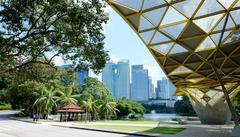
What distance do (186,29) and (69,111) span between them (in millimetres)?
33695

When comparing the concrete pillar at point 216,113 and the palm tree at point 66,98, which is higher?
the palm tree at point 66,98

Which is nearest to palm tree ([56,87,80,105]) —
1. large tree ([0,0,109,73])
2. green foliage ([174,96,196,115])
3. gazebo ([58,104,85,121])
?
gazebo ([58,104,85,121])

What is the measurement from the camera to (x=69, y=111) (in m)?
51.7

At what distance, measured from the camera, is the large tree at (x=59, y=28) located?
14.6 metres

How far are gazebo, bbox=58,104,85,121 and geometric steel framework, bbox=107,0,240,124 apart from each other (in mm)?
25268

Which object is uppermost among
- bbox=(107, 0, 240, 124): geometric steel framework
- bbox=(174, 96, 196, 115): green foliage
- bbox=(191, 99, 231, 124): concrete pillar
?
bbox=(107, 0, 240, 124): geometric steel framework

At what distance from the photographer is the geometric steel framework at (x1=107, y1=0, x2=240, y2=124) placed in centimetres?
2117

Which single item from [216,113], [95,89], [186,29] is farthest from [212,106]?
[95,89]

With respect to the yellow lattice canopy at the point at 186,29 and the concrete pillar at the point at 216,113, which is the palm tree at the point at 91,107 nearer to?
the concrete pillar at the point at 216,113

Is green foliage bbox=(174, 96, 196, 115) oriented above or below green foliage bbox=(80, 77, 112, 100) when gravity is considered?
below

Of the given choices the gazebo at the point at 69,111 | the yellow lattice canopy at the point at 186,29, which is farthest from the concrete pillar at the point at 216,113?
the gazebo at the point at 69,111

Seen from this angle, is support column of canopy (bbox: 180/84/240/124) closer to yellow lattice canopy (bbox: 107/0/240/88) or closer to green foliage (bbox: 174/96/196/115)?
yellow lattice canopy (bbox: 107/0/240/88)

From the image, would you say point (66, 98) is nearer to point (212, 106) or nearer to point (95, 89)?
point (95, 89)

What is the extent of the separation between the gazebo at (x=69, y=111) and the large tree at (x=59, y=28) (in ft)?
109
